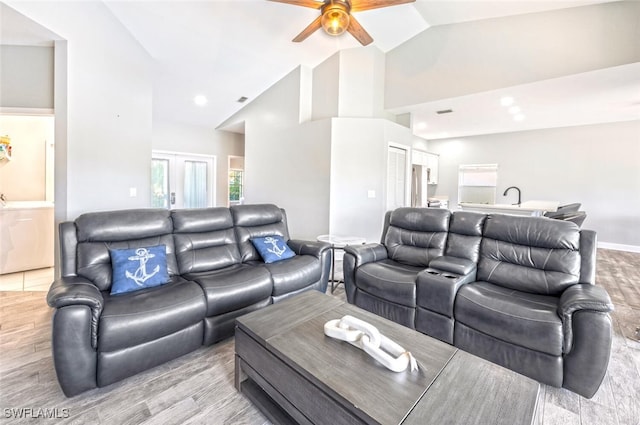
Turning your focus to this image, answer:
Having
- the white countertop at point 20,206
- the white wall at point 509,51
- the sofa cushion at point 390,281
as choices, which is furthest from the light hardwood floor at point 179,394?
the white wall at point 509,51

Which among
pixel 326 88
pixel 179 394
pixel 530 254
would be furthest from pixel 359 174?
pixel 179 394

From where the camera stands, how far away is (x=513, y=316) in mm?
1908

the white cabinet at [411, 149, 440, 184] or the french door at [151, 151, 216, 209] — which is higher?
the white cabinet at [411, 149, 440, 184]

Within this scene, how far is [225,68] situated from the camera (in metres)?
4.82

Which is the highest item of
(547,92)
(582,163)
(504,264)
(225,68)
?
(225,68)

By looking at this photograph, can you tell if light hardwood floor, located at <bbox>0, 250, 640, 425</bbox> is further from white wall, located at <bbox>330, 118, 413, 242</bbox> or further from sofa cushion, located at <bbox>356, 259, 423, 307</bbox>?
white wall, located at <bbox>330, 118, 413, 242</bbox>

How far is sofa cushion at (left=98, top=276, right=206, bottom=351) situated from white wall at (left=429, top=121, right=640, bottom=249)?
7.56 m

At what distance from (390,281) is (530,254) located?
1.17m

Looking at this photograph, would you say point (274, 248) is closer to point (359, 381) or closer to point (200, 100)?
A: point (359, 381)

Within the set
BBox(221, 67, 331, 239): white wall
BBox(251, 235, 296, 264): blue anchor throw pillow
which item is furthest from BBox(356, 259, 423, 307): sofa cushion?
BBox(221, 67, 331, 239): white wall

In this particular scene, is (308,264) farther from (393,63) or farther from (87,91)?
(393,63)

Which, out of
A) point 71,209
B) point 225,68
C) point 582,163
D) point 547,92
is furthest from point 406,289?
point 582,163

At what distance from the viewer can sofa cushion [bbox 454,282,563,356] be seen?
1.79 meters

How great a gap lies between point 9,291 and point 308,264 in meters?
3.43
